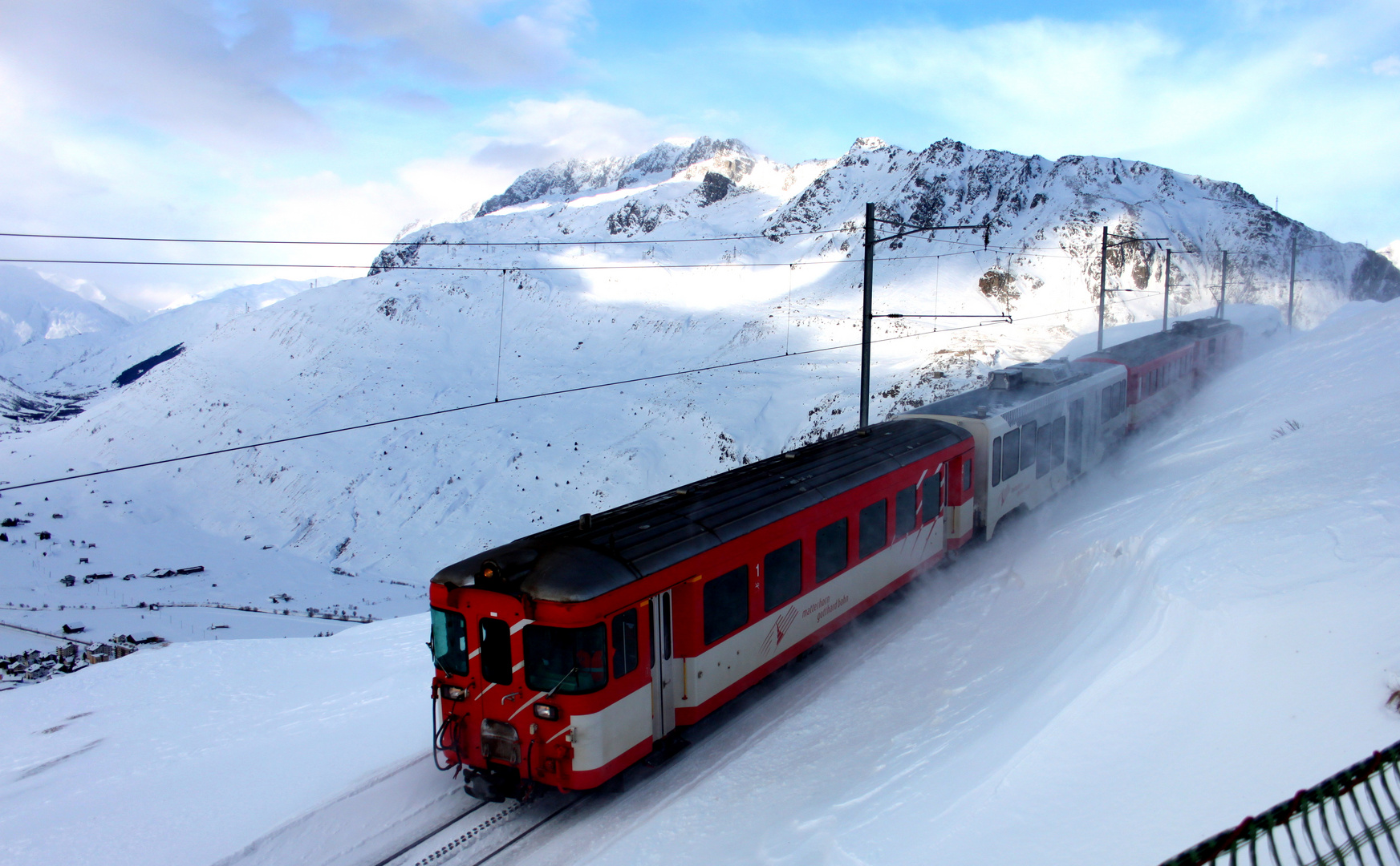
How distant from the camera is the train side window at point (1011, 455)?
15883 millimetres

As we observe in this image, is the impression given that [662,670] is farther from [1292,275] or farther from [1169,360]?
[1292,275]

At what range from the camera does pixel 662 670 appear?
8.74 m

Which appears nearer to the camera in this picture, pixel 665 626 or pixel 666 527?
pixel 665 626

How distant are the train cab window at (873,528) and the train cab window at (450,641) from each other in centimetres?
605

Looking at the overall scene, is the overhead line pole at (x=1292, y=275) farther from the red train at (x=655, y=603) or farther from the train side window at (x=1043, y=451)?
the red train at (x=655, y=603)

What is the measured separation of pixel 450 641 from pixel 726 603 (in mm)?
3142

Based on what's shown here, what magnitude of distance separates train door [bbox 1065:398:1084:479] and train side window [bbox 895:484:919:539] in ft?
25.8

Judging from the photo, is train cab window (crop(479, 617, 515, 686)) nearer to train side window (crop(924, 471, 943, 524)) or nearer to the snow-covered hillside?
the snow-covered hillside

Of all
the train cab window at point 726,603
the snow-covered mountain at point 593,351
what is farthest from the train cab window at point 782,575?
the snow-covered mountain at point 593,351

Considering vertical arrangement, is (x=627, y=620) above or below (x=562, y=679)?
above

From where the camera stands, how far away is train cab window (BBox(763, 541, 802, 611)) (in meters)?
9.92

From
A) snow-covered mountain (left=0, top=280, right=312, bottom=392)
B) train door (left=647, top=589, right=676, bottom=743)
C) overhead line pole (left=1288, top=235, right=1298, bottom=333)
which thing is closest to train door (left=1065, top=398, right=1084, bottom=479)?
train door (left=647, top=589, right=676, bottom=743)

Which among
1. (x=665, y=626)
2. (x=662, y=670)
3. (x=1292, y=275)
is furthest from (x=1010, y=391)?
(x=1292, y=275)

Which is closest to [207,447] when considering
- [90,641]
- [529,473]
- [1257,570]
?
[529,473]
